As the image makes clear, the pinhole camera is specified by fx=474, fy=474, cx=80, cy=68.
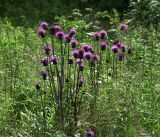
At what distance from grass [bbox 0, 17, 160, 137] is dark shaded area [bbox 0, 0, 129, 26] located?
3.37 meters

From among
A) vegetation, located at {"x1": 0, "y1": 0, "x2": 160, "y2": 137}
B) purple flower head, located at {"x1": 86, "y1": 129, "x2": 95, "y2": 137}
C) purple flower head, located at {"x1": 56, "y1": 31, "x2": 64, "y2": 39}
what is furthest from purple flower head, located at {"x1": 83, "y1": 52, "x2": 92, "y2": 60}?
purple flower head, located at {"x1": 86, "y1": 129, "x2": 95, "y2": 137}

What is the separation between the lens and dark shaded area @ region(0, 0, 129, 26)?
8633 mm

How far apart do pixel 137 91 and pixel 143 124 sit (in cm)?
47

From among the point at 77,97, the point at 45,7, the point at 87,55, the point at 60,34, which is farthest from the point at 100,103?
the point at 45,7

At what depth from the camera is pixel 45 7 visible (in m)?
8.99

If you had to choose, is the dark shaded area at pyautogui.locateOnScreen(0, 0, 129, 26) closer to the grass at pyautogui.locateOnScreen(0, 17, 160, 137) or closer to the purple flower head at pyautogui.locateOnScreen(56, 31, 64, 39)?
the grass at pyautogui.locateOnScreen(0, 17, 160, 137)

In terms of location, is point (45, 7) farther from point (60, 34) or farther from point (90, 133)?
point (90, 133)

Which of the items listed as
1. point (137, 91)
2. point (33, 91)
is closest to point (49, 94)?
point (33, 91)

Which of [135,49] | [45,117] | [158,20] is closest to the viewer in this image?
[45,117]

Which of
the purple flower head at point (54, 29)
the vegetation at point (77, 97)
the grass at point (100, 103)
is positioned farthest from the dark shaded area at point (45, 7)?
the purple flower head at point (54, 29)

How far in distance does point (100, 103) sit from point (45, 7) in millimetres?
5490

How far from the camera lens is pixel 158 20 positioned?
721cm

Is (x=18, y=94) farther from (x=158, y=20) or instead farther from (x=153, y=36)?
(x=158, y=20)

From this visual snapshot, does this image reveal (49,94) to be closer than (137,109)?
No
